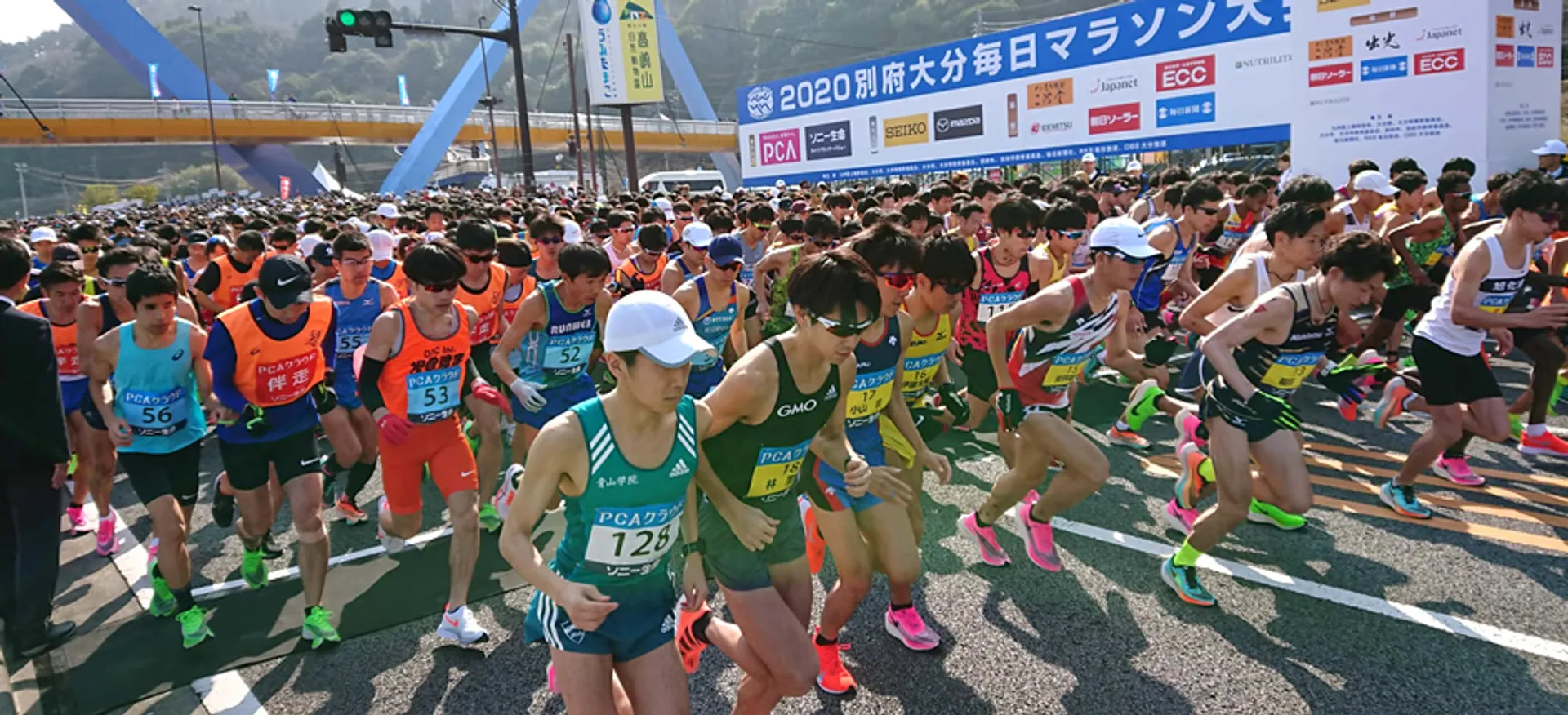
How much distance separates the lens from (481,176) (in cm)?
8475

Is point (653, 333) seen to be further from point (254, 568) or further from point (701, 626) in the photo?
point (254, 568)

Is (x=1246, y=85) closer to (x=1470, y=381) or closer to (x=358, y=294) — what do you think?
(x=1470, y=381)

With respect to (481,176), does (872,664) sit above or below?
below

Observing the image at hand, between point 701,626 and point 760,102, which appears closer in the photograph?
point 701,626

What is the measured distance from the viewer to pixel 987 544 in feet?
18.1

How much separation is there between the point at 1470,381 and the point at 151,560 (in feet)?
27.2

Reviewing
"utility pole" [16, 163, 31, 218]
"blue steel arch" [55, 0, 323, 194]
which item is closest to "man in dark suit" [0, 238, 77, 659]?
"blue steel arch" [55, 0, 323, 194]

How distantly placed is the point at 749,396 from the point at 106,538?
5.73 meters

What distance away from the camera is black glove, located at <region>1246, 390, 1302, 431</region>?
4625 millimetres

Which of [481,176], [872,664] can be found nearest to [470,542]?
[872,664]

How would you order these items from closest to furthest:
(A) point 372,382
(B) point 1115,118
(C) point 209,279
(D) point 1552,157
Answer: (A) point 372,382, (C) point 209,279, (D) point 1552,157, (B) point 1115,118

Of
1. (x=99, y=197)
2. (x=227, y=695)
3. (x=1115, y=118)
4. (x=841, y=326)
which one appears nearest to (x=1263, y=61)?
(x=1115, y=118)

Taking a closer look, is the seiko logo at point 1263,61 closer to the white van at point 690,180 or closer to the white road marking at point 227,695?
the white road marking at point 227,695

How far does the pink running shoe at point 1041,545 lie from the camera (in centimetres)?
534
